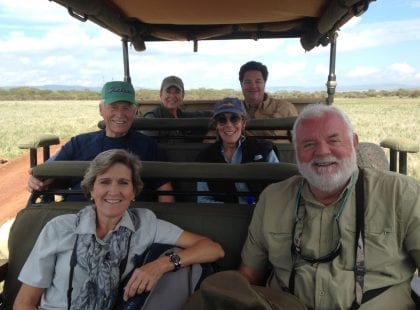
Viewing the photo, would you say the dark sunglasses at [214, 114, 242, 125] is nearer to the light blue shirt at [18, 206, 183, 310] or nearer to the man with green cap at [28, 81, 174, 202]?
the man with green cap at [28, 81, 174, 202]

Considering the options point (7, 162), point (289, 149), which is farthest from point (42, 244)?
point (7, 162)

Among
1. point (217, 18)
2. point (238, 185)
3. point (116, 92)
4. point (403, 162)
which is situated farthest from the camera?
point (217, 18)

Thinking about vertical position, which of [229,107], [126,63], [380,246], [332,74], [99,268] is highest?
[126,63]

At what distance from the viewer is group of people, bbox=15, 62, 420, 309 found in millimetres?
2039

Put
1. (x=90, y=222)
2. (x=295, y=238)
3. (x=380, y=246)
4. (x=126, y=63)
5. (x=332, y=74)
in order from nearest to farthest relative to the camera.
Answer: (x=380, y=246)
(x=295, y=238)
(x=90, y=222)
(x=332, y=74)
(x=126, y=63)

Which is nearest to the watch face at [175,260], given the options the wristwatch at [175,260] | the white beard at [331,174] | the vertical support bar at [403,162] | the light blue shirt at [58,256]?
the wristwatch at [175,260]

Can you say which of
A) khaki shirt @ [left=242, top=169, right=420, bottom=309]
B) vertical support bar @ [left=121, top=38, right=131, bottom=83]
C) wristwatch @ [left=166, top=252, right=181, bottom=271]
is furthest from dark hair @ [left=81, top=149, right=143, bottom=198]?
vertical support bar @ [left=121, top=38, right=131, bottom=83]

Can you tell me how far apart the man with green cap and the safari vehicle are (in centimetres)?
38

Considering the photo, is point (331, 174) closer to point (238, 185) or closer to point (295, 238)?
point (295, 238)

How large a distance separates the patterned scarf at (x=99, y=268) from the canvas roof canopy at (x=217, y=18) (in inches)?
86.0

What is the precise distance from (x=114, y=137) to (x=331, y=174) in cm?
185

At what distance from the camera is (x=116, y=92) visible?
11.3 feet

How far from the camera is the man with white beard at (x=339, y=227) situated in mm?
2027

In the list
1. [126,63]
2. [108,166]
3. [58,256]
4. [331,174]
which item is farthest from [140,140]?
[126,63]
